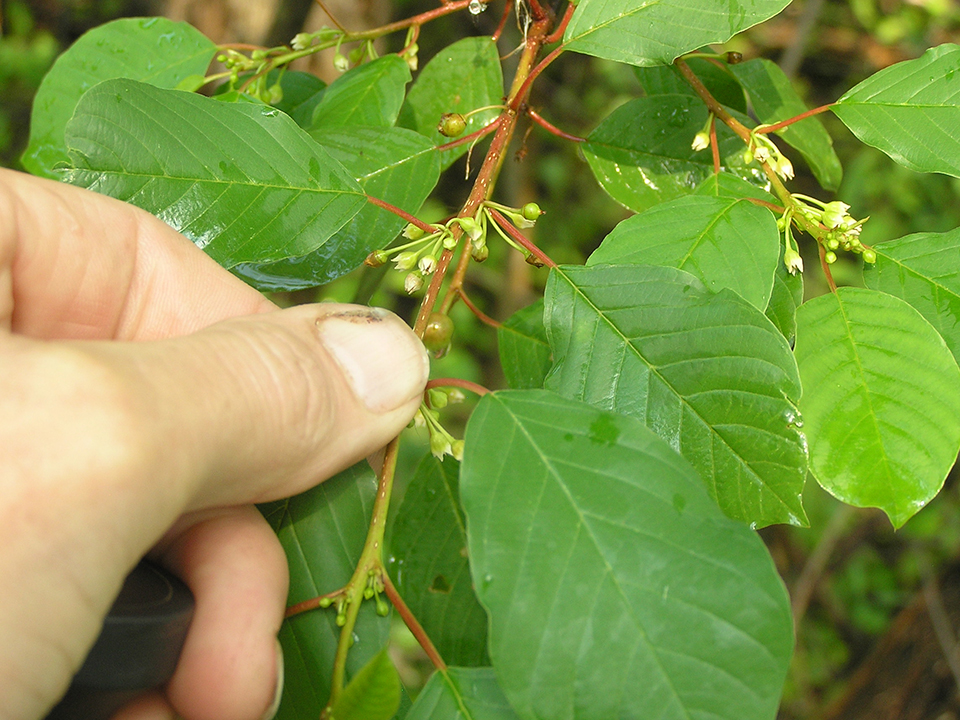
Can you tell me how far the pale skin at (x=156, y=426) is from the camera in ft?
2.30

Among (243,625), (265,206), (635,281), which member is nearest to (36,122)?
(265,206)

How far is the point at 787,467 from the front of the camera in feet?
3.30

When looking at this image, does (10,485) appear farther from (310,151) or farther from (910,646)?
(910,646)

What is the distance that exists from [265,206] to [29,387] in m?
0.51

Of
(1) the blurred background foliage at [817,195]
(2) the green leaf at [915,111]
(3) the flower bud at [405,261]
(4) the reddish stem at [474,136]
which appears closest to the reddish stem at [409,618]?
(3) the flower bud at [405,261]

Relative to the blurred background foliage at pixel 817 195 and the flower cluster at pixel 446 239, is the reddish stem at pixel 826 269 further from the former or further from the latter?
the blurred background foliage at pixel 817 195

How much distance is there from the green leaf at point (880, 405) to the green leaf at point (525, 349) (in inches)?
17.6

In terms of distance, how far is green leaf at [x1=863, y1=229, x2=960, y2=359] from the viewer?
1143 mm

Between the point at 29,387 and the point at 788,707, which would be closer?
the point at 29,387

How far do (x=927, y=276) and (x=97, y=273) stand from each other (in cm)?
130

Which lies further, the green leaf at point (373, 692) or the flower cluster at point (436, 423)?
the flower cluster at point (436, 423)

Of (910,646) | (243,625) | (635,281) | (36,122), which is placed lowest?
(910,646)

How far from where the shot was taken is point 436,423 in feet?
3.71

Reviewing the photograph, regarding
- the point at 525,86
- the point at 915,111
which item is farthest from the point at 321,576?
the point at 915,111
